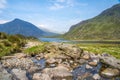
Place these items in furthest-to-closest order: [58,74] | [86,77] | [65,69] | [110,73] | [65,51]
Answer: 1. [65,51]
2. [65,69]
3. [110,73]
4. [58,74]
5. [86,77]

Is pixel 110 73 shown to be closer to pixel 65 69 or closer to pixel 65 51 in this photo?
pixel 65 69

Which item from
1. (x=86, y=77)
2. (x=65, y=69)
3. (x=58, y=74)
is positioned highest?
(x=65, y=69)

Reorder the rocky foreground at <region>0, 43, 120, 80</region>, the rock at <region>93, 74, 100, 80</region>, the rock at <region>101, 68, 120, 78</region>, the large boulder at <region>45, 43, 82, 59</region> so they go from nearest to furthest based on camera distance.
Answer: the rock at <region>93, 74, 100, 80</region>, the rocky foreground at <region>0, 43, 120, 80</region>, the rock at <region>101, 68, 120, 78</region>, the large boulder at <region>45, 43, 82, 59</region>

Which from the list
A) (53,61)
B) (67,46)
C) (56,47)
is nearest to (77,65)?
(53,61)

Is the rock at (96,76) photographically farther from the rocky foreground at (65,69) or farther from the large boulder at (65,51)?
the large boulder at (65,51)

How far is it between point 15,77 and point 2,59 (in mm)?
18789

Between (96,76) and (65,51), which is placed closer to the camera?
(96,76)

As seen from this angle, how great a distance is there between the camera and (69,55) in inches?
1775

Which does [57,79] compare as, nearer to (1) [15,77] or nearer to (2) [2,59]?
(1) [15,77]

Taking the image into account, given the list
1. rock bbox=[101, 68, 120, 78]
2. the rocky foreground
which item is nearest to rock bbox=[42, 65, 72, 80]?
the rocky foreground

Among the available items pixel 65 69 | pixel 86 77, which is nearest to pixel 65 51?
pixel 65 69

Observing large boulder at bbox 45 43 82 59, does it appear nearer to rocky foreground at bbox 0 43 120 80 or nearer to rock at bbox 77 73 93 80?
rocky foreground at bbox 0 43 120 80

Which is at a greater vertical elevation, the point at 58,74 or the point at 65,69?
the point at 65,69

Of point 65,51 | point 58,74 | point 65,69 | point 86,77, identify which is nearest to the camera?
point 86,77
